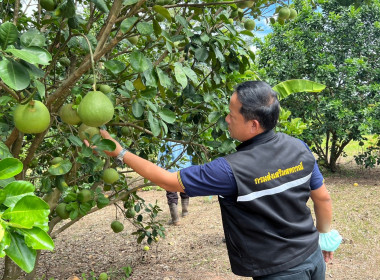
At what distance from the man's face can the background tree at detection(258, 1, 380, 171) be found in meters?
6.34

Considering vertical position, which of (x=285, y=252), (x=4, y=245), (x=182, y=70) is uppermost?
(x=182, y=70)

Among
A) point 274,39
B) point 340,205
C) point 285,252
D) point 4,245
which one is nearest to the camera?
point 4,245

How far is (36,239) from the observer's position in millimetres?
750

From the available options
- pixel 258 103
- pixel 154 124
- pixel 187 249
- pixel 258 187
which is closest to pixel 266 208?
pixel 258 187

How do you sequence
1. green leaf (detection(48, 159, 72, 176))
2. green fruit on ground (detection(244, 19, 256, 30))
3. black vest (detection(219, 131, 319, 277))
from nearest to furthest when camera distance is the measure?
black vest (detection(219, 131, 319, 277)) < green leaf (detection(48, 159, 72, 176)) < green fruit on ground (detection(244, 19, 256, 30))

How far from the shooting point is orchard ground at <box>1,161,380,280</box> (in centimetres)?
422

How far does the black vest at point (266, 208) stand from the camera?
5.31 ft

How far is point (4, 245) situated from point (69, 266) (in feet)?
14.4

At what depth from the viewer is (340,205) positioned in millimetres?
6422

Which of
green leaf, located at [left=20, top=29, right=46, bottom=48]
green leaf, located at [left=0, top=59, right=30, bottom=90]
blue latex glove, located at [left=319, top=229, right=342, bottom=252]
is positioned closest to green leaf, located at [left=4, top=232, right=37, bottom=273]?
green leaf, located at [left=0, top=59, right=30, bottom=90]

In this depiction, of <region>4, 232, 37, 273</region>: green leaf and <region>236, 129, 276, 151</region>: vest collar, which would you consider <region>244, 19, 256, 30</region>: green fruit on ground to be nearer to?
<region>236, 129, 276, 151</region>: vest collar

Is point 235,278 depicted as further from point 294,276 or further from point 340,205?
point 340,205

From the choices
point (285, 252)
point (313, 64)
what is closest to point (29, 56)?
point (285, 252)

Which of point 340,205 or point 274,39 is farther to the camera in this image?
point 274,39
